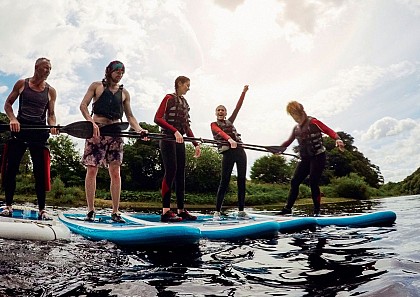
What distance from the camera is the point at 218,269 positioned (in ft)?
8.66

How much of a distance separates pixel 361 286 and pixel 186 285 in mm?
990

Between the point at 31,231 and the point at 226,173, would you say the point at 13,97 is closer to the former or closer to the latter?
the point at 31,231

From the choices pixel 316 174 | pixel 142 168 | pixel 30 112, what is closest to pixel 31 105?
pixel 30 112

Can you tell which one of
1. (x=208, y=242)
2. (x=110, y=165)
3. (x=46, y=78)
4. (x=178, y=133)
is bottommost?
(x=208, y=242)

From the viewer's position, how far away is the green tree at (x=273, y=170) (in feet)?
123

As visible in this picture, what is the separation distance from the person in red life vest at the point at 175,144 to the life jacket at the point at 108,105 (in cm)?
58

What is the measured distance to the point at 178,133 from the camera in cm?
516

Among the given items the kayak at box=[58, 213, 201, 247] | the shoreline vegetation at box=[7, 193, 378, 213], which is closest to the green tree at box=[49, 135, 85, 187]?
the shoreline vegetation at box=[7, 193, 378, 213]

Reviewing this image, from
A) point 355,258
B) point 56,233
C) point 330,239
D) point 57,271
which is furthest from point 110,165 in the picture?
point 355,258

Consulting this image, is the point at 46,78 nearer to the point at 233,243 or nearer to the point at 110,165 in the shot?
the point at 110,165

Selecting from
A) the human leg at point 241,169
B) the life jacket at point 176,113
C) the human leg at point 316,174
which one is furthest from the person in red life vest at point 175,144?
the human leg at point 316,174

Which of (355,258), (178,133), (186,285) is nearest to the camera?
(186,285)

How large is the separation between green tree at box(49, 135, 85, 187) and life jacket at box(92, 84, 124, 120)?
25.4 metres

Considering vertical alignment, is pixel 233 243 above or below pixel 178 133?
below
